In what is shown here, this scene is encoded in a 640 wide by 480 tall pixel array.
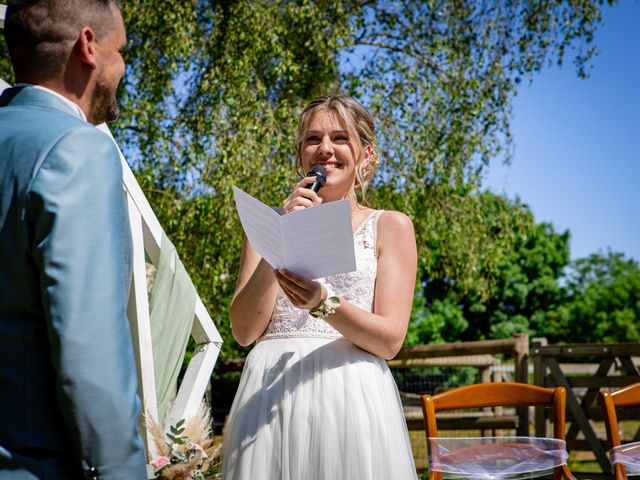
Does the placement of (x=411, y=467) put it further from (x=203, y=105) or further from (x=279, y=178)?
(x=203, y=105)

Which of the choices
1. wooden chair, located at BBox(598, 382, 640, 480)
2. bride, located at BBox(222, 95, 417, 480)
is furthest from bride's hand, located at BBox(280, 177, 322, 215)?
wooden chair, located at BBox(598, 382, 640, 480)

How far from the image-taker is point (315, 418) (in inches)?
87.3

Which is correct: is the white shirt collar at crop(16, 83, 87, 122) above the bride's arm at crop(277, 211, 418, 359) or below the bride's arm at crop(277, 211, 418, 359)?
above

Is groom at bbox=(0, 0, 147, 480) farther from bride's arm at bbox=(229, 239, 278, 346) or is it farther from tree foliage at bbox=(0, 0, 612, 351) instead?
tree foliage at bbox=(0, 0, 612, 351)

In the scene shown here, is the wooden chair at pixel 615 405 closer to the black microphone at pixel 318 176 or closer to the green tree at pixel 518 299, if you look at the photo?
the black microphone at pixel 318 176

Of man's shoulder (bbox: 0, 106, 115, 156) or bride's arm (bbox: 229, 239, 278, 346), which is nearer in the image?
man's shoulder (bbox: 0, 106, 115, 156)

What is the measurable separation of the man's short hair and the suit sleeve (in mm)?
187

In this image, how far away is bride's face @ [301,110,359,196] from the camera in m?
2.54

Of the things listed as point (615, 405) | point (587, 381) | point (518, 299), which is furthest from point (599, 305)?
point (615, 405)

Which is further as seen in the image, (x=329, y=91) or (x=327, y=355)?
(x=329, y=91)

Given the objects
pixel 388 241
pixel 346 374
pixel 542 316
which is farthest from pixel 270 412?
pixel 542 316

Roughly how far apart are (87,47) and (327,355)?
4.32 ft

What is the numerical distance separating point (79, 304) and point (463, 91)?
9.29 metres

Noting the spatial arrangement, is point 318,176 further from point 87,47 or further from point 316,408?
point 87,47
